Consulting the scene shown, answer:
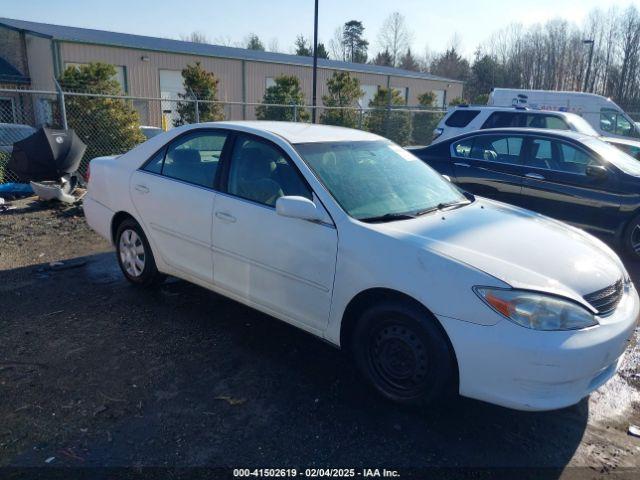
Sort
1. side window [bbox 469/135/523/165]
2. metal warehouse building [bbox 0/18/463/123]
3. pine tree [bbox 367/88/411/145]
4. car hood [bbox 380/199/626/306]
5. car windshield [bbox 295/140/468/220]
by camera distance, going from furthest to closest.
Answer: metal warehouse building [bbox 0/18/463/123], pine tree [bbox 367/88/411/145], side window [bbox 469/135/523/165], car windshield [bbox 295/140/468/220], car hood [bbox 380/199/626/306]

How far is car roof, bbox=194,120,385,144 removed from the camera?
3821mm

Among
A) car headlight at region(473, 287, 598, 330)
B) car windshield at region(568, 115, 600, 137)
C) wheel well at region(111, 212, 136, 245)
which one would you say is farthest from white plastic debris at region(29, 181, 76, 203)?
car windshield at region(568, 115, 600, 137)

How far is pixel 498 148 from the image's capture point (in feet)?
23.7

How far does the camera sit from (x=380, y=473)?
2.54m

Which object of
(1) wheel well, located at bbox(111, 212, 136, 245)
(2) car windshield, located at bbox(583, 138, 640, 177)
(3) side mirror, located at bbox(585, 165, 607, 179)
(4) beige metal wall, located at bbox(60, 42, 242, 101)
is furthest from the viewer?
(4) beige metal wall, located at bbox(60, 42, 242, 101)

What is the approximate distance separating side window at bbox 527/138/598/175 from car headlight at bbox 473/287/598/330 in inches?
181

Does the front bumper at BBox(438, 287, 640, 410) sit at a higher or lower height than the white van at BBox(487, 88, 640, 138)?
lower

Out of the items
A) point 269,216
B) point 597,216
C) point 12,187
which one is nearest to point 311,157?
point 269,216

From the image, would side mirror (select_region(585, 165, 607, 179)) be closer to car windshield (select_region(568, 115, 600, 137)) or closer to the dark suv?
the dark suv

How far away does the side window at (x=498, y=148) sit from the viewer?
7062 mm

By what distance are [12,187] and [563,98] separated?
17.7m

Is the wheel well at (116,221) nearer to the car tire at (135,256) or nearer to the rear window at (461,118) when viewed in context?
the car tire at (135,256)

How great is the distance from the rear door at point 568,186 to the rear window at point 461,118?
529cm

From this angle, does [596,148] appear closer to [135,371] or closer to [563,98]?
[135,371]
